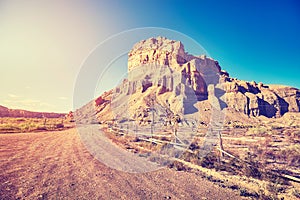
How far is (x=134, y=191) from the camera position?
18.4 ft

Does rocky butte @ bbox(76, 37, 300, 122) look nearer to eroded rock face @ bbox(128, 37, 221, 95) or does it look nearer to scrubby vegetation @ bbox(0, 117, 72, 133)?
eroded rock face @ bbox(128, 37, 221, 95)

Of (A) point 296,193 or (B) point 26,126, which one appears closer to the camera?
(A) point 296,193

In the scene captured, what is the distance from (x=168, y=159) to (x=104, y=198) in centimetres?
568

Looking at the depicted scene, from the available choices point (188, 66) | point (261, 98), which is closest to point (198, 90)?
point (188, 66)

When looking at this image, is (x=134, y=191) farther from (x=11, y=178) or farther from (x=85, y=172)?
(x=11, y=178)

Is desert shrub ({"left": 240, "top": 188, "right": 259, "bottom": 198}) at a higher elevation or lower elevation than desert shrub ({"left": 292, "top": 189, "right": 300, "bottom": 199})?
lower

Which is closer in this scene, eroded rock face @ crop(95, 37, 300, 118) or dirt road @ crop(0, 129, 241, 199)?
dirt road @ crop(0, 129, 241, 199)

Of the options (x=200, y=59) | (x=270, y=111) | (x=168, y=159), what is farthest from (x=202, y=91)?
(x=168, y=159)

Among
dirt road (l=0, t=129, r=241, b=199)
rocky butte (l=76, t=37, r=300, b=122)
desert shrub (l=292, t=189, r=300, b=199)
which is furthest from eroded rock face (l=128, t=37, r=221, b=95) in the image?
desert shrub (l=292, t=189, r=300, b=199)

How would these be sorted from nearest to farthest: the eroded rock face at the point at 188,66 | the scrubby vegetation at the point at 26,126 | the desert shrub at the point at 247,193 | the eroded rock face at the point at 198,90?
the desert shrub at the point at 247,193 → the scrubby vegetation at the point at 26,126 → the eroded rock face at the point at 198,90 → the eroded rock face at the point at 188,66

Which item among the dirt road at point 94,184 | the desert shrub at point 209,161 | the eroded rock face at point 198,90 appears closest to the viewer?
the dirt road at point 94,184

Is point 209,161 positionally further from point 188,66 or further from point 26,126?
point 188,66

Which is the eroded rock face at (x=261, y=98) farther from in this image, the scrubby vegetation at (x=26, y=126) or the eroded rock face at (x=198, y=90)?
the scrubby vegetation at (x=26, y=126)

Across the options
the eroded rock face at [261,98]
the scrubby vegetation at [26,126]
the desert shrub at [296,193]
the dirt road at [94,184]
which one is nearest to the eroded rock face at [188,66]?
the eroded rock face at [261,98]
